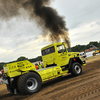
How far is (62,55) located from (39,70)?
238 centimetres

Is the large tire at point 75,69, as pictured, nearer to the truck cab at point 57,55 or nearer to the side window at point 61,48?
the truck cab at point 57,55

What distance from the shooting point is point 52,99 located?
184 inches

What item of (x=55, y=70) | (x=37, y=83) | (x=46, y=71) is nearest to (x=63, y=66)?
(x=55, y=70)

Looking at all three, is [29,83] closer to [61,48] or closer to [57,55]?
[57,55]

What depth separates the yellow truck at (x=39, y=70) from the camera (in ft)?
19.6

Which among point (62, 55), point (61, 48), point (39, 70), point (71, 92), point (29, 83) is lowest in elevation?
point (71, 92)

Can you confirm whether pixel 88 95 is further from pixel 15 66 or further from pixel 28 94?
pixel 15 66

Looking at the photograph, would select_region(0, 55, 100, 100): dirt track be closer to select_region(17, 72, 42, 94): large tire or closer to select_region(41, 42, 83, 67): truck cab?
select_region(17, 72, 42, 94): large tire

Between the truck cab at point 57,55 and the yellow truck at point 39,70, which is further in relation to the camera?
the truck cab at point 57,55

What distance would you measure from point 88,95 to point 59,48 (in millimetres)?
4703

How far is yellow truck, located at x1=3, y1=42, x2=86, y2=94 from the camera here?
5964 mm

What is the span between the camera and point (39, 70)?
693 centimetres

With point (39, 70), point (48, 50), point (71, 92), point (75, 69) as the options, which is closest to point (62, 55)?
point (48, 50)

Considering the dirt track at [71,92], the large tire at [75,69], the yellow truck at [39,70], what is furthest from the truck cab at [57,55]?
the dirt track at [71,92]
